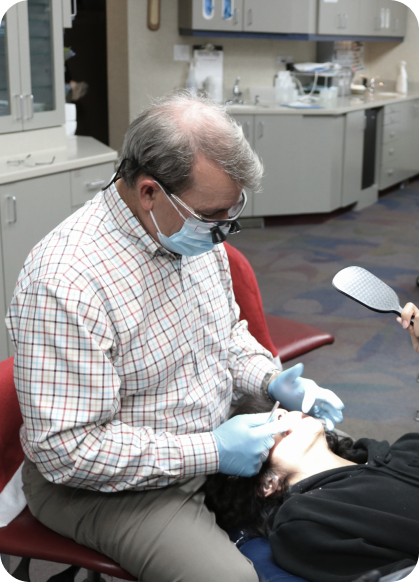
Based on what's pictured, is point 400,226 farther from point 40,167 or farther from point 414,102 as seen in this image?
point 40,167

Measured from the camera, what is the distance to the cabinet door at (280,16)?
512cm

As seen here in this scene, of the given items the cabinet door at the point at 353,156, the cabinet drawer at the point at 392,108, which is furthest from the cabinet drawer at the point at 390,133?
the cabinet door at the point at 353,156

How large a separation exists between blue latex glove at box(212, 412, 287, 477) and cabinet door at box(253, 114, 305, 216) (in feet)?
13.3

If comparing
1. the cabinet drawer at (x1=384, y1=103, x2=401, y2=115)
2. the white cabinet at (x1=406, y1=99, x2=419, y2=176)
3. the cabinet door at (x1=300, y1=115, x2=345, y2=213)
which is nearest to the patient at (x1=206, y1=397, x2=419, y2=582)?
the cabinet door at (x1=300, y1=115, x2=345, y2=213)

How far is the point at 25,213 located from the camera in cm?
281

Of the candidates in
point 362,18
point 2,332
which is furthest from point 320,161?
point 2,332

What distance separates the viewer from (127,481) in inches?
47.2

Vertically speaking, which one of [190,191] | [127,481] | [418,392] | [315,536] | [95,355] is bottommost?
[418,392]

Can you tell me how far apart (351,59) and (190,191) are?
634 centimetres

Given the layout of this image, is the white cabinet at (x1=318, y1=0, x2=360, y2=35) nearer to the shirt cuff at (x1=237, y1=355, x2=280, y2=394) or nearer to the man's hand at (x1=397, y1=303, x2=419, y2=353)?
the shirt cuff at (x1=237, y1=355, x2=280, y2=394)

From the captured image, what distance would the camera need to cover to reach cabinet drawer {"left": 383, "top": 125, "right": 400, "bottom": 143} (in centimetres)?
619

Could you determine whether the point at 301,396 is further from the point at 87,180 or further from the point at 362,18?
the point at 362,18

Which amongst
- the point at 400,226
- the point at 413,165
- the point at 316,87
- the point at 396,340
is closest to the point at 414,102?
the point at 413,165

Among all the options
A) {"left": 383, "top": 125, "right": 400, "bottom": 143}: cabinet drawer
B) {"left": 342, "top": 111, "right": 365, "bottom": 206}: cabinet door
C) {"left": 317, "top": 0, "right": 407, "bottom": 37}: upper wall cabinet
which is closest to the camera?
{"left": 342, "top": 111, "right": 365, "bottom": 206}: cabinet door
